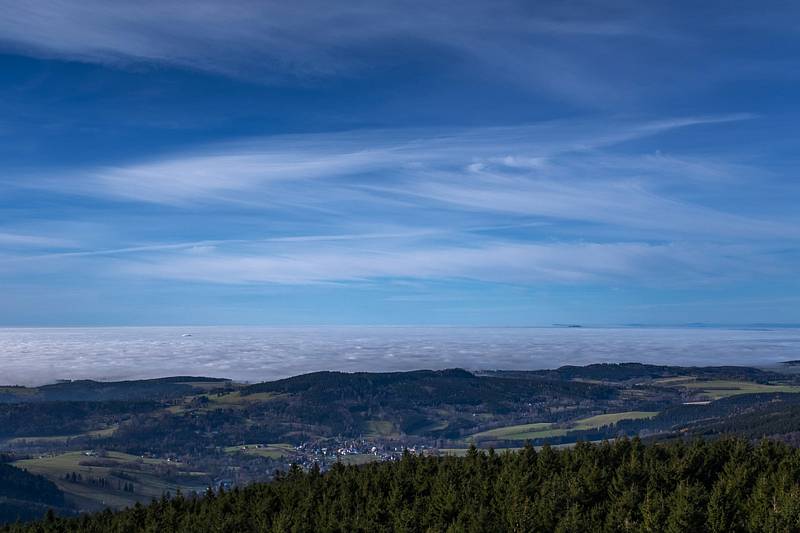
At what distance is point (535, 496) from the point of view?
5875 centimetres

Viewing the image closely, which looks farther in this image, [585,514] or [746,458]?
[746,458]

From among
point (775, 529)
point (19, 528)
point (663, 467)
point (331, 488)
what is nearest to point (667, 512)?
point (775, 529)

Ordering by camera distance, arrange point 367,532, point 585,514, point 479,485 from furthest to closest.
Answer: point 479,485, point 367,532, point 585,514

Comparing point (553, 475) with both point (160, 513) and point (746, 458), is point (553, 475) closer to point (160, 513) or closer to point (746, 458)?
point (746, 458)

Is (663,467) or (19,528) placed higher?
(663,467)

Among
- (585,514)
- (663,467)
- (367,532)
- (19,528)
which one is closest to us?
→ (585,514)

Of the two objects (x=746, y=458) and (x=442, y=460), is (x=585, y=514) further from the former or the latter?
(x=442, y=460)

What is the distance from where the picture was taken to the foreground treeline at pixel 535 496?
48906 mm

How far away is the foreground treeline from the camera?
48906 mm

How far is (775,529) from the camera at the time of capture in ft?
143

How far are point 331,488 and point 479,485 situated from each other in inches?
884

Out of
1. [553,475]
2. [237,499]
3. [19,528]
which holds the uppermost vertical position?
[553,475]

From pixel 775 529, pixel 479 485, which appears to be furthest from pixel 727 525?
pixel 479 485

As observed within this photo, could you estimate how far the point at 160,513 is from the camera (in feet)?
297
